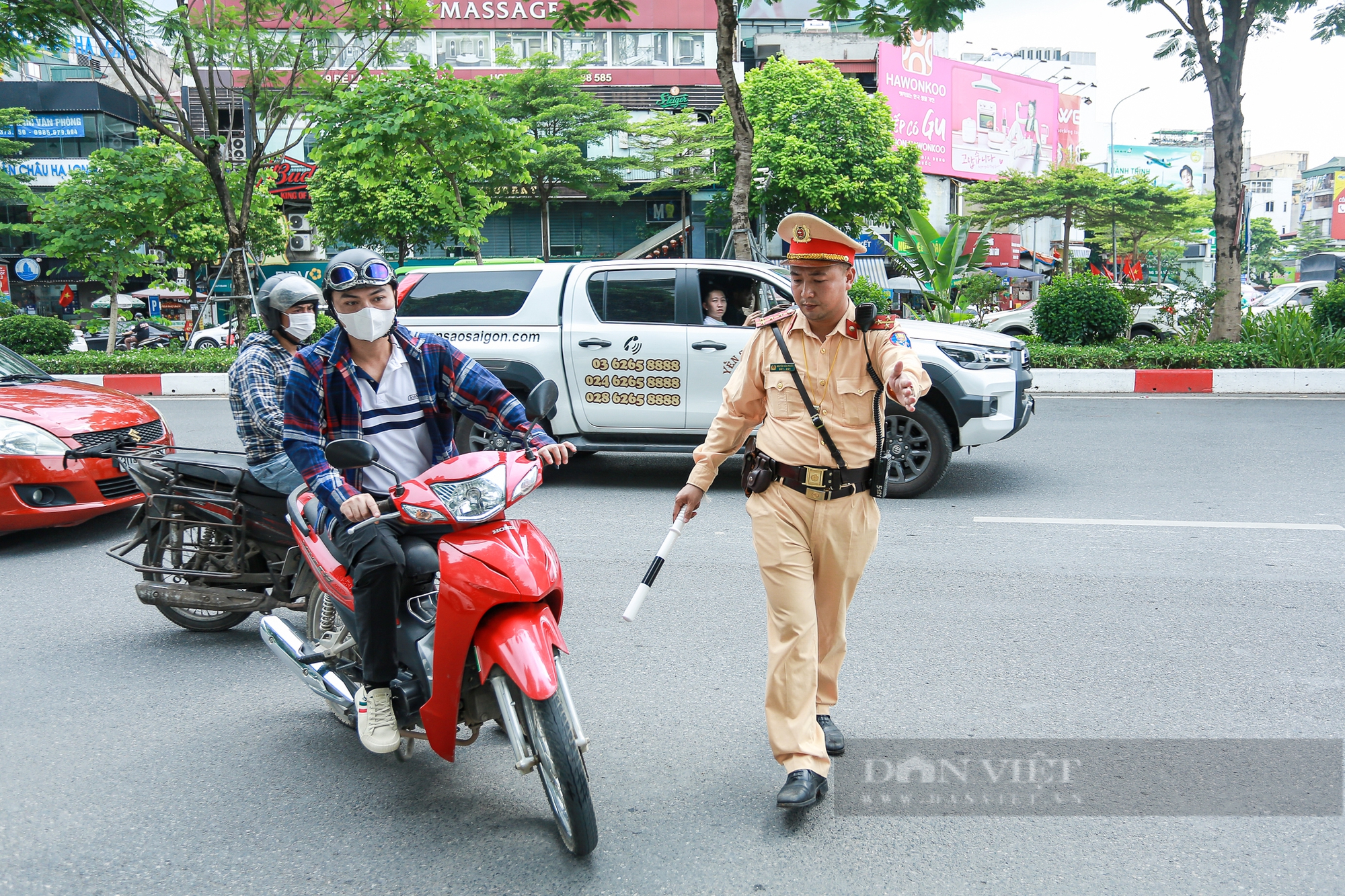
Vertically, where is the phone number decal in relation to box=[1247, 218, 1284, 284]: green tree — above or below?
below

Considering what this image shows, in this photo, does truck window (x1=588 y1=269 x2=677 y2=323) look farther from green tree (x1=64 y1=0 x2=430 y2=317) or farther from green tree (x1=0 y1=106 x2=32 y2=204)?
green tree (x1=0 y1=106 x2=32 y2=204)

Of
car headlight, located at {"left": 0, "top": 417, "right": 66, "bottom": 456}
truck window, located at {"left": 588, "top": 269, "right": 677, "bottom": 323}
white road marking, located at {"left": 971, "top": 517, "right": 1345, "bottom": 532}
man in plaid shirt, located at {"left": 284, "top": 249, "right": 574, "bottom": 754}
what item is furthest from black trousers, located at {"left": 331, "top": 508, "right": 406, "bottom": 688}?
truck window, located at {"left": 588, "top": 269, "right": 677, "bottom": 323}

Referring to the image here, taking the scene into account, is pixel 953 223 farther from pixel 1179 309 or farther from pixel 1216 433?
pixel 1216 433

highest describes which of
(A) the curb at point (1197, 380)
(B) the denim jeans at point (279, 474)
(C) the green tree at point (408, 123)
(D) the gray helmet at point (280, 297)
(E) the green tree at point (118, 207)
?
(C) the green tree at point (408, 123)

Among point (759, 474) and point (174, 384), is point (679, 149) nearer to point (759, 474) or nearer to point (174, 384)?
point (174, 384)

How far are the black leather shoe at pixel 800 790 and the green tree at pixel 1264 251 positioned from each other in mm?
88591

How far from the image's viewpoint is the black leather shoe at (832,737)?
3516 millimetres

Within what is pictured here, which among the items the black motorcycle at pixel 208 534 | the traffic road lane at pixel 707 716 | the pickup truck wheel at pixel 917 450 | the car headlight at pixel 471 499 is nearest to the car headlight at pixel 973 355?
the pickup truck wheel at pixel 917 450

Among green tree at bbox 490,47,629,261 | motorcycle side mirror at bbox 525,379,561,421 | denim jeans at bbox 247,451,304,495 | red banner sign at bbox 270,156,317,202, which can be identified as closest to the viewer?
motorcycle side mirror at bbox 525,379,561,421

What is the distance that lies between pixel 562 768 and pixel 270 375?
2.64 metres

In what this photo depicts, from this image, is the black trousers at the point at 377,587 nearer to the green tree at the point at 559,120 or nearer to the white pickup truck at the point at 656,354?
the white pickup truck at the point at 656,354

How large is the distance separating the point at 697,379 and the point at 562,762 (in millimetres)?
5345

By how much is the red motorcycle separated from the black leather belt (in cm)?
79

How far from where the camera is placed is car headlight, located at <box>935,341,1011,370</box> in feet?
24.9
